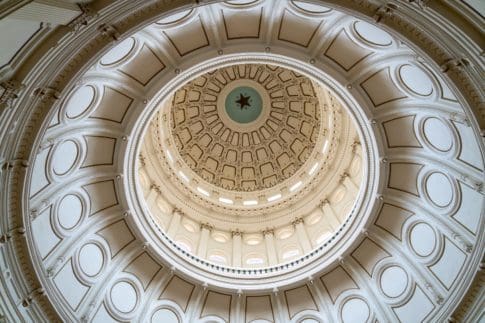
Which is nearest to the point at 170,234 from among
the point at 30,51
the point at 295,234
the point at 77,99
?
the point at 295,234

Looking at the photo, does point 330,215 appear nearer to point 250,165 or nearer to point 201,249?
point 201,249

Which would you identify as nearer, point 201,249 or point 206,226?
point 201,249

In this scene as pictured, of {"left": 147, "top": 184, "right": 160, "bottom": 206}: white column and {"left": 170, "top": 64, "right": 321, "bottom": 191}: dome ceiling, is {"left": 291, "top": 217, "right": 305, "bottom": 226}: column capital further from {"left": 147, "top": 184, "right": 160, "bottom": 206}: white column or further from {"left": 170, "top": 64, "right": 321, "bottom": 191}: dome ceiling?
{"left": 147, "top": 184, "right": 160, "bottom": 206}: white column

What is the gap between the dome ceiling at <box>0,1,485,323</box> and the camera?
14867mm

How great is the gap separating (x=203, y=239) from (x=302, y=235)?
6347mm

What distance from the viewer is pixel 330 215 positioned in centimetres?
2633

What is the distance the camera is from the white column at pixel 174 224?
2574 centimetres

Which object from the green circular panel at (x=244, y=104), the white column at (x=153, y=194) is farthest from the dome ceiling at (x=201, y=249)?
the green circular panel at (x=244, y=104)

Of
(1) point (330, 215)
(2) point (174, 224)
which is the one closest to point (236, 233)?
(2) point (174, 224)

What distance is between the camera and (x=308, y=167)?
101ft

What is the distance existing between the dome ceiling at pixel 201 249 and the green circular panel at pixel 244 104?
892 centimetres

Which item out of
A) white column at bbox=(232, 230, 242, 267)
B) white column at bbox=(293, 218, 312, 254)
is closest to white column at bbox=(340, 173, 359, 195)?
white column at bbox=(293, 218, 312, 254)

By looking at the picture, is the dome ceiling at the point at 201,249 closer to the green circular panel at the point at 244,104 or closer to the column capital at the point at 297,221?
the column capital at the point at 297,221

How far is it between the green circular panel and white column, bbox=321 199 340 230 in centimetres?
951
